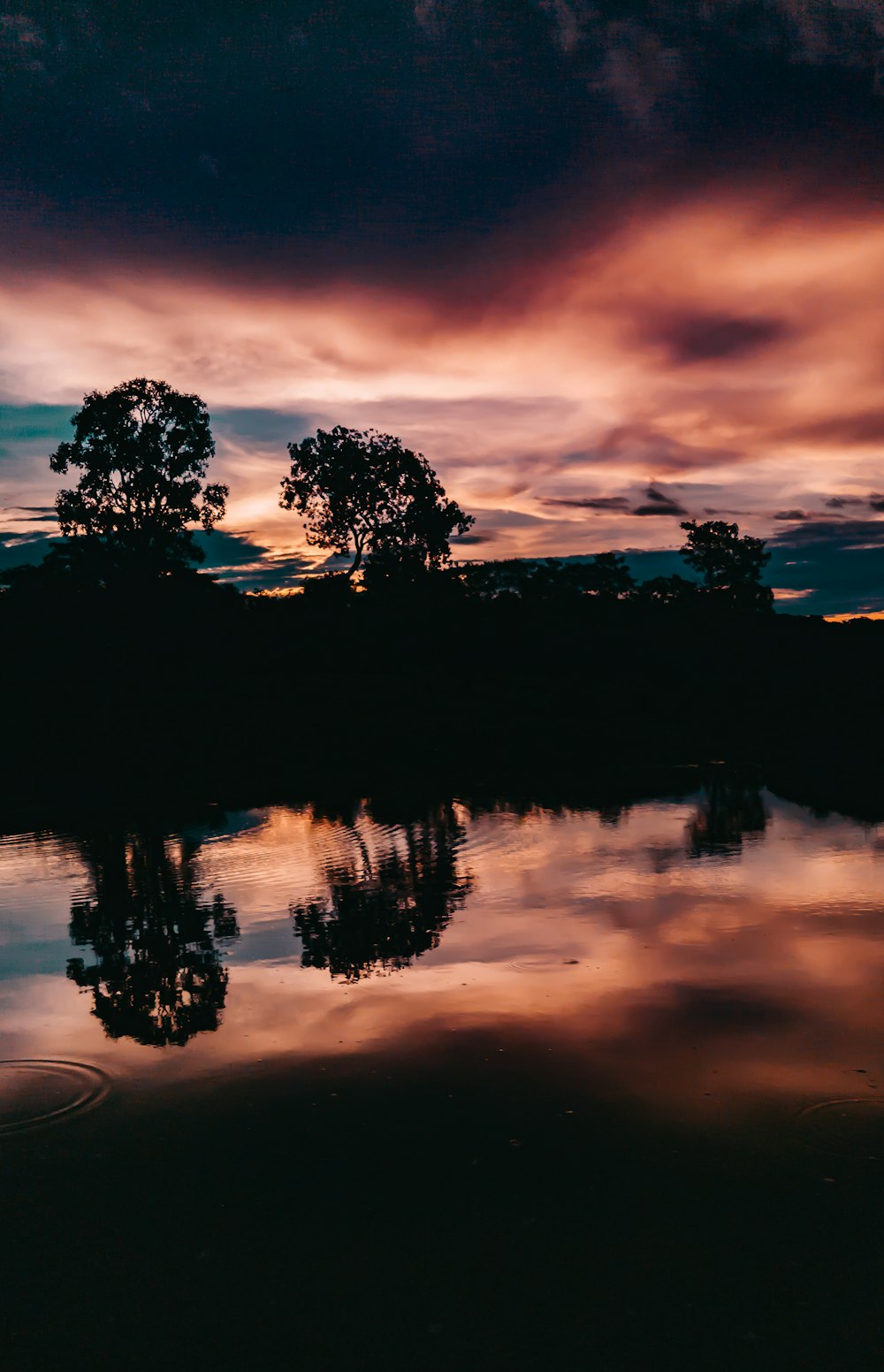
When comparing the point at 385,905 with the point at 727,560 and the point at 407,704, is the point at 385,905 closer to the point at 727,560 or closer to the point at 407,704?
the point at 407,704

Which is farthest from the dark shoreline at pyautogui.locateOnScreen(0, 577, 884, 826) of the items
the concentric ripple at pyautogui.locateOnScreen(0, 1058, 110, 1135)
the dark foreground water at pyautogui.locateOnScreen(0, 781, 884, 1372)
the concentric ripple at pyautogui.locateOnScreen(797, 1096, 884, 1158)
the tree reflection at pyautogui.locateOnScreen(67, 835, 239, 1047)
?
the concentric ripple at pyautogui.locateOnScreen(0, 1058, 110, 1135)

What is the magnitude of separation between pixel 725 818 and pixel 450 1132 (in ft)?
50.0

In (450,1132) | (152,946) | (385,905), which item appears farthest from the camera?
(385,905)

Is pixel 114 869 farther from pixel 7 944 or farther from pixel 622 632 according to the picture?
pixel 622 632

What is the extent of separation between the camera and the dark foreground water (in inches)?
189

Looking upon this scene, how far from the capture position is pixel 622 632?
222ft

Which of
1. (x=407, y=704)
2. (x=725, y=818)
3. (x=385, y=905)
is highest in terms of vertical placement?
(x=407, y=704)

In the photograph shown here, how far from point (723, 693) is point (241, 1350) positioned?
197 ft

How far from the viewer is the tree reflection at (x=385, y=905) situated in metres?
11.2

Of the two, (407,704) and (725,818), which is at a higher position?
(407,704)

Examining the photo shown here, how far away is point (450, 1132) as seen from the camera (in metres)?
6.74

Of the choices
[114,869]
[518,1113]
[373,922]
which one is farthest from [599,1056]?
[114,869]

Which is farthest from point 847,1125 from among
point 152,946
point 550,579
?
point 550,579

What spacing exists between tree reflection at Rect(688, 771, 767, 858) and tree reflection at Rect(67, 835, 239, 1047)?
857 cm
